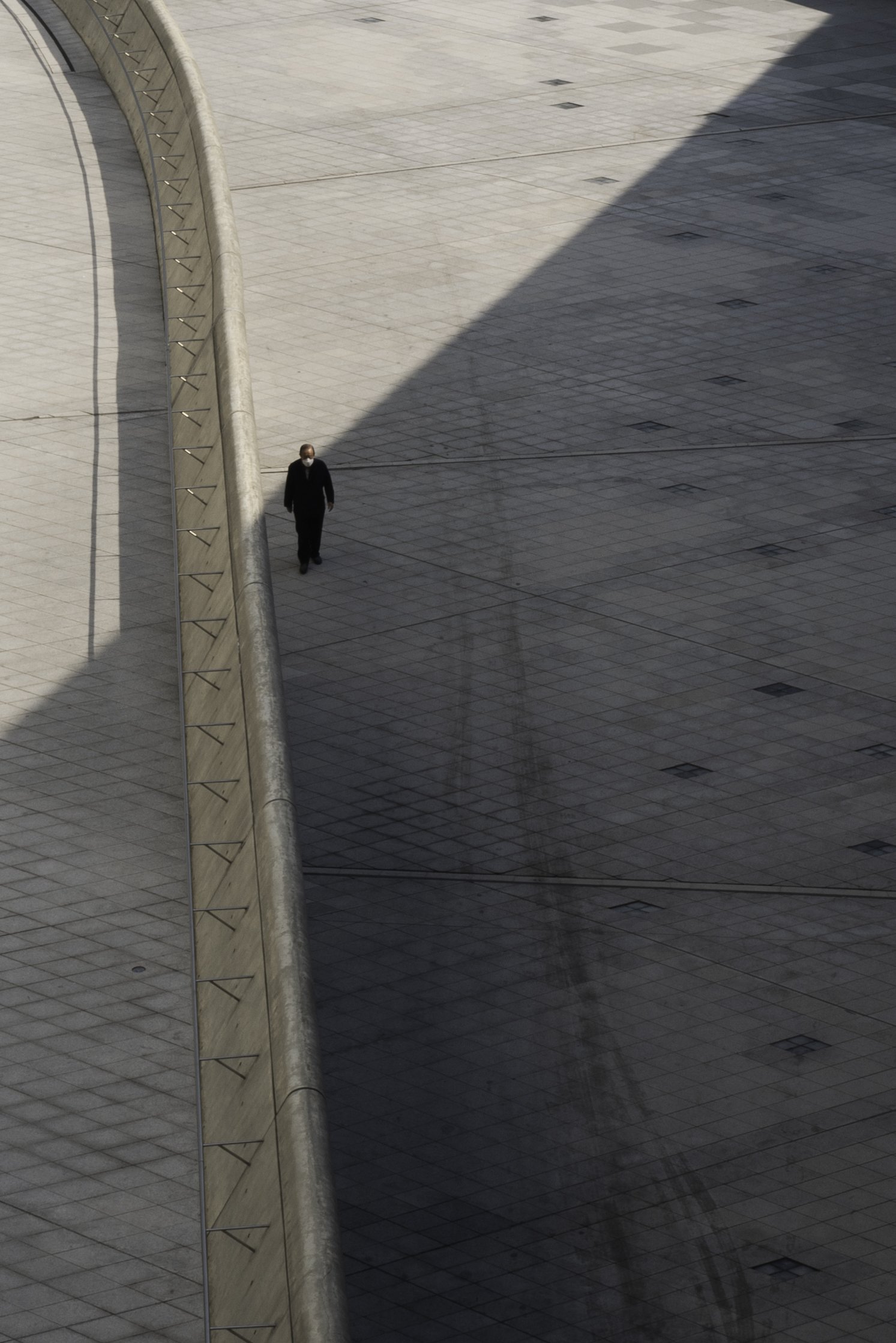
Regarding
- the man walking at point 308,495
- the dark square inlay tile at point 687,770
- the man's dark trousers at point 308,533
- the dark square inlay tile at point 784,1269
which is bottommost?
the dark square inlay tile at point 784,1269

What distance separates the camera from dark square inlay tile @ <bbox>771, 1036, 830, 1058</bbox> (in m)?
8.89

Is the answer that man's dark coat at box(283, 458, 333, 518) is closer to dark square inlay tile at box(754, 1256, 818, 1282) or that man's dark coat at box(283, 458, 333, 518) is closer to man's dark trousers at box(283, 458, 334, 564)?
man's dark trousers at box(283, 458, 334, 564)

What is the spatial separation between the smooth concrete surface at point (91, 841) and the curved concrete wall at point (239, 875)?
0.13 meters

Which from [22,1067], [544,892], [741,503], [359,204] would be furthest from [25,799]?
[359,204]

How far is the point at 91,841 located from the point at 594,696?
14.1 feet

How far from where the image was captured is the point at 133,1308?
6023 millimetres

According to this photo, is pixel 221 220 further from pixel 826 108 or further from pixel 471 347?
pixel 826 108

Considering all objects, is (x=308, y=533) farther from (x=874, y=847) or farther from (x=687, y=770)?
(x=874, y=847)

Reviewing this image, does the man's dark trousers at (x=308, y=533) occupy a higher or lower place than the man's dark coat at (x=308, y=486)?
lower

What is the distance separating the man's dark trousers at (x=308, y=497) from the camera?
12453 mm

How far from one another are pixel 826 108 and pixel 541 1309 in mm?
18493

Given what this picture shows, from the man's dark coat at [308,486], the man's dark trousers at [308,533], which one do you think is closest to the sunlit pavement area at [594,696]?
the man's dark trousers at [308,533]

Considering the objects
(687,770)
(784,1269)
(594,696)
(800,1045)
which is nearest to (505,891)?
(687,770)

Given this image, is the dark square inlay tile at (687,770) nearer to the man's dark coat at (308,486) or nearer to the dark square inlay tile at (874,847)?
the dark square inlay tile at (874,847)
